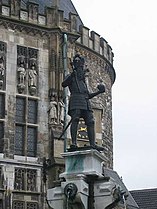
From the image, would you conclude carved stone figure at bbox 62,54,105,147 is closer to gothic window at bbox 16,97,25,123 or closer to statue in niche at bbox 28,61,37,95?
gothic window at bbox 16,97,25,123

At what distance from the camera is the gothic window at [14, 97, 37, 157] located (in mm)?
17792

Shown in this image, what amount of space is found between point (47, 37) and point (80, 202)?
459 inches

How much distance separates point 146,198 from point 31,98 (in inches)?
606

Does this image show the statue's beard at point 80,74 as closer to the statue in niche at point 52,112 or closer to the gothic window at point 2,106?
the gothic window at point 2,106

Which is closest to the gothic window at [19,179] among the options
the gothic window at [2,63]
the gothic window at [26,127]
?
the gothic window at [26,127]

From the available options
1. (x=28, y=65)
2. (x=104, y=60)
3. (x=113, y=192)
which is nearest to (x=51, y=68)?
(x=28, y=65)

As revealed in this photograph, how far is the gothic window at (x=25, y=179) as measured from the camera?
1723cm

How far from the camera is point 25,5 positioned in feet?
66.2

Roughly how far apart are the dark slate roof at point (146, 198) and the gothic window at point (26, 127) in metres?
13.9

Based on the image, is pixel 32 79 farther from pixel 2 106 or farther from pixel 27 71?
pixel 2 106

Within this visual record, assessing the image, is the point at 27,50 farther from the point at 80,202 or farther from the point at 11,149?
the point at 80,202

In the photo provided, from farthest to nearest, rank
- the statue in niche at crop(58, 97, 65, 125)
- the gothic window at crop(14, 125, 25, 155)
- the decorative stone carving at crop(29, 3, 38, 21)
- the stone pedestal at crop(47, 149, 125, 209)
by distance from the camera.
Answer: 1. the decorative stone carving at crop(29, 3, 38, 21)
2. the statue in niche at crop(58, 97, 65, 125)
3. the gothic window at crop(14, 125, 25, 155)
4. the stone pedestal at crop(47, 149, 125, 209)

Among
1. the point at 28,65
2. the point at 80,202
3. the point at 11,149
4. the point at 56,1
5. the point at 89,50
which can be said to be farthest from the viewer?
the point at 89,50

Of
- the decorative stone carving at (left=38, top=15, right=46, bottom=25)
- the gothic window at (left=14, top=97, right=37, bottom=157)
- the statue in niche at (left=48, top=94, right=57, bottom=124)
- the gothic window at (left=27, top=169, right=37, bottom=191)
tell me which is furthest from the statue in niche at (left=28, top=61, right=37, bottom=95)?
the gothic window at (left=27, top=169, right=37, bottom=191)
